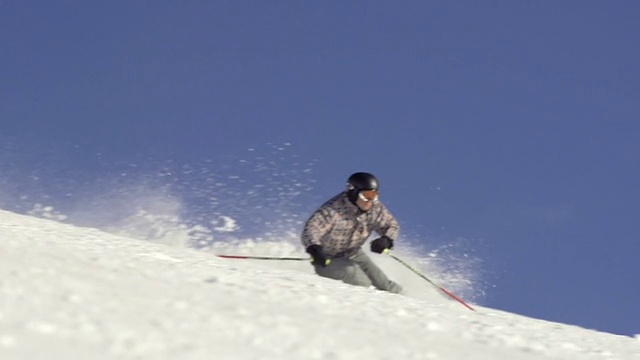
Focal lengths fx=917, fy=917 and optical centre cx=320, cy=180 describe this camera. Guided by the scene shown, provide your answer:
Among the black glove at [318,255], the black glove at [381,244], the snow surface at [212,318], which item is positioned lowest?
the snow surface at [212,318]

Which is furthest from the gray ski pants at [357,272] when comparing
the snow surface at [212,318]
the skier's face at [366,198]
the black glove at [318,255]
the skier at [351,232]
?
the snow surface at [212,318]

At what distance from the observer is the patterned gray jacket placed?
6.82 m

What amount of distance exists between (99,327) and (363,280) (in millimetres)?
4510

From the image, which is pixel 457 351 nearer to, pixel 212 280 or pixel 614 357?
pixel 614 357

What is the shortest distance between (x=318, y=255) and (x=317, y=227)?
0.28m

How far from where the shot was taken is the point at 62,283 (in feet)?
10.2

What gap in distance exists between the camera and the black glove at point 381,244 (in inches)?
274

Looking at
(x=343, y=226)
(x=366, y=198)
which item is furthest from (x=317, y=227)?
(x=366, y=198)

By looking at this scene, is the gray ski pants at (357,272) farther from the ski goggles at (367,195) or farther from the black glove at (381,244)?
the ski goggles at (367,195)

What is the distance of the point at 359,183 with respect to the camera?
680 cm

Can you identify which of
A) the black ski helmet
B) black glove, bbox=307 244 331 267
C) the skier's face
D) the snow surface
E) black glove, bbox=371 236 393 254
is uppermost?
the black ski helmet

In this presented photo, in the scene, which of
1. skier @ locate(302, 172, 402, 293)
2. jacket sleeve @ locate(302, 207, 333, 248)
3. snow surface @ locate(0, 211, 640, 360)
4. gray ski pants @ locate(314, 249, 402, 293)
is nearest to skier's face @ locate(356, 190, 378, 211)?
skier @ locate(302, 172, 402, 293)

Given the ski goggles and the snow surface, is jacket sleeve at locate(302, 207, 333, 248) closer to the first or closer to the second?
the ski goggles

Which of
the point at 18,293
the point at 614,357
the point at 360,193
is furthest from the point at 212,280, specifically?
the point at 360,193
